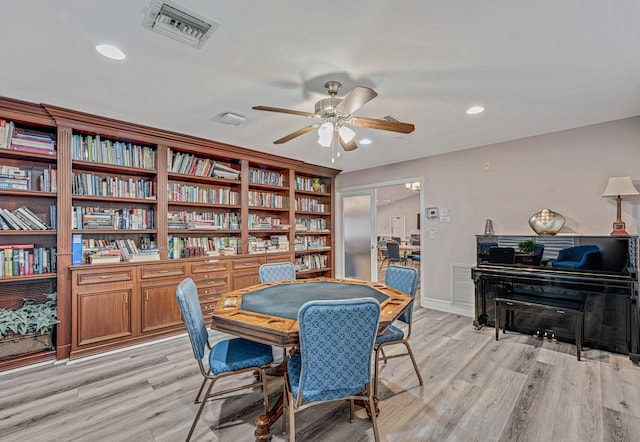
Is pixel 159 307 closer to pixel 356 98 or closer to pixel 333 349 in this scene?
pixel 333 349

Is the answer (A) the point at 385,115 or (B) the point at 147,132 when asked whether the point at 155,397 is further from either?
(A) the point at 385,115

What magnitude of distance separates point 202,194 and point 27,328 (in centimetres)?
216

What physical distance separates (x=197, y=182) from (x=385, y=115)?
8.88 feet

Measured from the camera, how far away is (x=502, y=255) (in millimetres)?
3611

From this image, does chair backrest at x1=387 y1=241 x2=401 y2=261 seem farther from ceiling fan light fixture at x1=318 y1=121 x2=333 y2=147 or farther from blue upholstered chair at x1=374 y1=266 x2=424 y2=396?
ceiling fan light fixture at x1=318 y1=121 x2=333 y2=147

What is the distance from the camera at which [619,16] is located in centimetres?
159

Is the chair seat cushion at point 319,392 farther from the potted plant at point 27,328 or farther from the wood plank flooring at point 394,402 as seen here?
the potted plant at point 27,328

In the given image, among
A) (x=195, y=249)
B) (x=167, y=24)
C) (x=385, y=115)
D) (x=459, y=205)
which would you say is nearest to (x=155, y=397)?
(x=195, y=249)

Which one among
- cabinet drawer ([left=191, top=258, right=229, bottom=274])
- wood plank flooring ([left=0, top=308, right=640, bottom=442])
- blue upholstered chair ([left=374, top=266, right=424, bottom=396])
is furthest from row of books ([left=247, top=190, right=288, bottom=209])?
blue upholstered chair ([left=374, top=266, right=424, bottom=396])

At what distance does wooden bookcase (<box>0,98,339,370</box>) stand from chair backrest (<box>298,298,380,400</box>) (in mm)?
2589

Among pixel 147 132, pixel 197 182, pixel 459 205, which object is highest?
pixel 147 132

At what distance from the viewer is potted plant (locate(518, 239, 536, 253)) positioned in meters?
3.41

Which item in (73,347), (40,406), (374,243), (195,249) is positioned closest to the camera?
(40,406)

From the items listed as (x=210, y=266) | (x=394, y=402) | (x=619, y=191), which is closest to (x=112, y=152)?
(x=210, y=266)
